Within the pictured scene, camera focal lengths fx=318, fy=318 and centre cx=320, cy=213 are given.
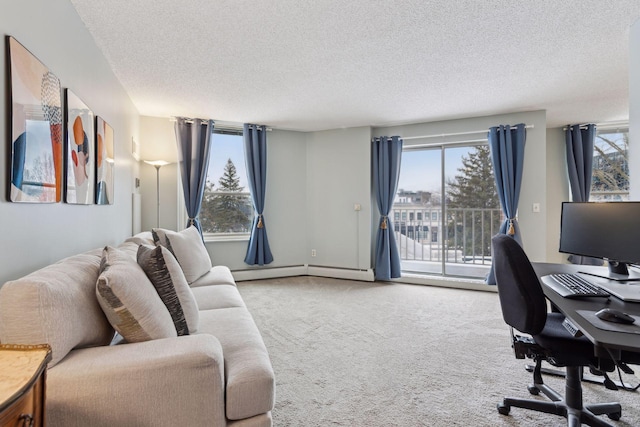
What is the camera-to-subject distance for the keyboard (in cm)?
155

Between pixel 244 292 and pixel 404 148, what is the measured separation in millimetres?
3241

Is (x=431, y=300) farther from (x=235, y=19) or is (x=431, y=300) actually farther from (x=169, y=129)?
(x=169, y=129)

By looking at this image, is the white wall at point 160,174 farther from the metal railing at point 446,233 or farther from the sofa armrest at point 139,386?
the sofa armrest at point 139,386

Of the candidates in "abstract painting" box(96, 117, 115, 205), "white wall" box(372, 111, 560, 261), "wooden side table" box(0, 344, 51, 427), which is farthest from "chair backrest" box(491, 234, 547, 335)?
"white wall" box(372, 111, 560, 261)

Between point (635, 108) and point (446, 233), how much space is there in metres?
2.79

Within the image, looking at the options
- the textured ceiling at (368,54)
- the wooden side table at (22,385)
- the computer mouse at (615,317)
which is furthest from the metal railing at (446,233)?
the wooden side table at (22,385)

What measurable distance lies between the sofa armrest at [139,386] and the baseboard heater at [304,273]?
3.81 meters

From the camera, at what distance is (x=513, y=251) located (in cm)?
163

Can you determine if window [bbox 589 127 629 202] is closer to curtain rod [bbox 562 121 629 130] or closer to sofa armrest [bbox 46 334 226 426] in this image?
curtain rod [bbox 562 121 629 130]

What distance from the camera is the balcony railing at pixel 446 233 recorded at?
4738 millimetres

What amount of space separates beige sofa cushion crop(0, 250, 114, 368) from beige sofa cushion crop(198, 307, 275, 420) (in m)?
0.56

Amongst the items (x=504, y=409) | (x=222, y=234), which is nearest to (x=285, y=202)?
(x=222, y=234)


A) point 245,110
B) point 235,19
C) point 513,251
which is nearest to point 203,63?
point 235,19

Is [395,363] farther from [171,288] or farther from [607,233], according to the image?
[171,288]
